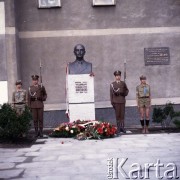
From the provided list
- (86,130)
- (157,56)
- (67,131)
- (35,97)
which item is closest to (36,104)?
(35,97)

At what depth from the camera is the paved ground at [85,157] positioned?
6.07 m

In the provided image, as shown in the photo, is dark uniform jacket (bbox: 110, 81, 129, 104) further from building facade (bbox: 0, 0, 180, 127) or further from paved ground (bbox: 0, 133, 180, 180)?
building facade (bbox: 0, 0, 180, 127)

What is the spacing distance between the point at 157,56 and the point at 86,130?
17.3 feet

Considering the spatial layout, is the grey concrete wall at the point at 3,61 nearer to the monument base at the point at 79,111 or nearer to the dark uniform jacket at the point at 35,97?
the dark uniform jacket at the point at 35,97

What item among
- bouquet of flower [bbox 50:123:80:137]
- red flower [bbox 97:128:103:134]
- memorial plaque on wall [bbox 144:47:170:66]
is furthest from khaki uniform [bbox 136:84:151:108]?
memorial plaque on wall [bbox 144:47:170:66]

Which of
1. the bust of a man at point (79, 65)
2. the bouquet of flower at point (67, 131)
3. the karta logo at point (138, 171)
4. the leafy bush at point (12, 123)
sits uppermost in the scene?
the bust of a man at point (79, 65)

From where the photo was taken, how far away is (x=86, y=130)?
10414 mm

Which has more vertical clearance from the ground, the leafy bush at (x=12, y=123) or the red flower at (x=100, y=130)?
the leafy bush at (x=12, y=123)

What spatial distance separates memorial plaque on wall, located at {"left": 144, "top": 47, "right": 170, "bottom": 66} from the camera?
47.5 feet

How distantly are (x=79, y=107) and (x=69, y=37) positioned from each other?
3.64 m

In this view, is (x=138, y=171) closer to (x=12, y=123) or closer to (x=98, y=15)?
(x=12, y=123)

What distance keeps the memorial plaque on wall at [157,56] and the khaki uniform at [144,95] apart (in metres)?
3.32

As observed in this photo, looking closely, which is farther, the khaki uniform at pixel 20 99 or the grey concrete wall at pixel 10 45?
the grey concrete wall at pixel 10 45

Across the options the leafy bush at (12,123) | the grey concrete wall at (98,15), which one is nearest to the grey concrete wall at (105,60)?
the grey concrete wall at (98,15)
